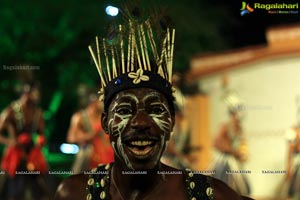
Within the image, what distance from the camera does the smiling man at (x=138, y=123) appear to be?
2.79m

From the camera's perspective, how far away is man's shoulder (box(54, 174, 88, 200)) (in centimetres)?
299

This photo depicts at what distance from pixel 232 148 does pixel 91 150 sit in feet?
6.32

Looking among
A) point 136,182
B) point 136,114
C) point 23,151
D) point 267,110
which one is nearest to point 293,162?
point 267,110

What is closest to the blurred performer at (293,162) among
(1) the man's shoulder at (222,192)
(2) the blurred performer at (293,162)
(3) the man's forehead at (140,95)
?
(2) the blurred performer at (293,162)

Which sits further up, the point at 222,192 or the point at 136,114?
the point at 136,114

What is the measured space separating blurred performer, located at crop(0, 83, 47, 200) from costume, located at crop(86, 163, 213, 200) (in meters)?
5.08

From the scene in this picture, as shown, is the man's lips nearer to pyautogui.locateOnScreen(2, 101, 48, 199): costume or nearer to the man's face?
the man's face

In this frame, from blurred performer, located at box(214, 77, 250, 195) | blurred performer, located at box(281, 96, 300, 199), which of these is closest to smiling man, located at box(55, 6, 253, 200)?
blurred performer, located at box(214, 77, 250, 195)

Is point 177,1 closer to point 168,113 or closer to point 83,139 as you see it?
point 83,139

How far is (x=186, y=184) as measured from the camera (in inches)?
117

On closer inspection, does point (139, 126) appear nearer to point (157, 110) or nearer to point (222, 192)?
point (157, 110)

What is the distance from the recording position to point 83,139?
9.88m

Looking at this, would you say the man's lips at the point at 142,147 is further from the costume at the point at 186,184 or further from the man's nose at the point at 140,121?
the costume at the point at 186,184

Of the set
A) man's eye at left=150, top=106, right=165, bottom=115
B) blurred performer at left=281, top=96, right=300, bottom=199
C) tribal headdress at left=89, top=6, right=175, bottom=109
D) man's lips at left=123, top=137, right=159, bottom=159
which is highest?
tribal headdress at left=89, top=6, right=175, bottom=109
